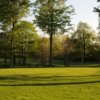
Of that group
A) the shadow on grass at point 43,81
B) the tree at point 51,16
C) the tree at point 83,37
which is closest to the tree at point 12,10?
the tree at point 51,16

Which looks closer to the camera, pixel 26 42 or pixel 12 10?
pixel 12 10

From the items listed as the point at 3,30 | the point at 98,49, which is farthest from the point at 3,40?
the point at 98,49

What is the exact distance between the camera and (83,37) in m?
105

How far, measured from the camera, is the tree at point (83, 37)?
102375 mm

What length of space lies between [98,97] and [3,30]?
51474mm

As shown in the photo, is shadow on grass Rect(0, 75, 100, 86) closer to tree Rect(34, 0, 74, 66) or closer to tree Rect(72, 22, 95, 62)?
tree Rect(34, 0, 74, 66)

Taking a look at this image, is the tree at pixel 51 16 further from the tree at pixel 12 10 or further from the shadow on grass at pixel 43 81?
the shadow on grass at pixel 43 81

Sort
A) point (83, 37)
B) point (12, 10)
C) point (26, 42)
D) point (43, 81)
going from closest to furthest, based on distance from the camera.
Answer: point (43, 81) < point (12, 10) < point (26, 42) < point (83, 37)

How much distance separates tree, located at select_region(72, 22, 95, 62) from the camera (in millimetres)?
102375

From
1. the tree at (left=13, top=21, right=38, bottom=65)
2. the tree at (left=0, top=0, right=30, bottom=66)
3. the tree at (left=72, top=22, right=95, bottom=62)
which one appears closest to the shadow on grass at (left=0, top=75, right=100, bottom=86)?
the tree at (left=0, top=0, right=30, bottom=66)

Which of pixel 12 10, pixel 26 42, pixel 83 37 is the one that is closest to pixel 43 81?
pixel 12 10

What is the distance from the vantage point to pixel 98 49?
103938mm

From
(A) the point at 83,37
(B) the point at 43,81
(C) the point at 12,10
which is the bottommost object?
(B) the point at 43,81

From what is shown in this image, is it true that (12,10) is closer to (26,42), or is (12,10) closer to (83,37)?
(26,42)
